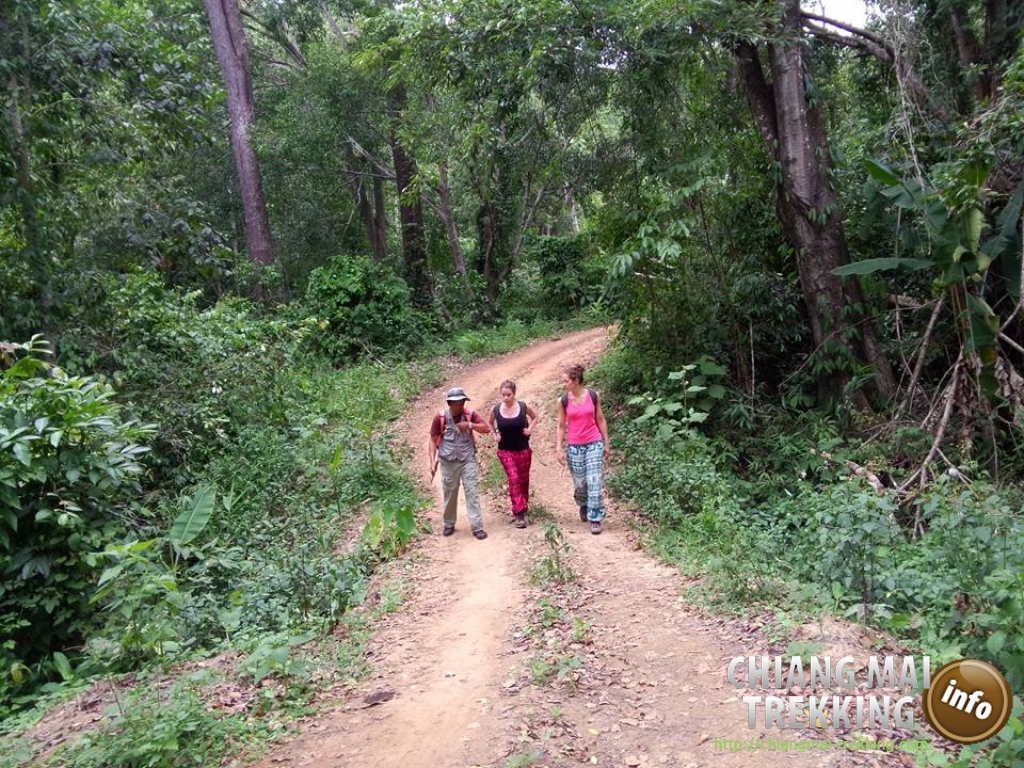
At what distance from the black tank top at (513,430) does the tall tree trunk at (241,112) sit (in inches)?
470

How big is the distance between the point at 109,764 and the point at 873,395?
33.1 ft

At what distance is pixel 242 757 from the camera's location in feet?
13.1

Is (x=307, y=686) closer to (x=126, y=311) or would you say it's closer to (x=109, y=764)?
(x=109, y=764)

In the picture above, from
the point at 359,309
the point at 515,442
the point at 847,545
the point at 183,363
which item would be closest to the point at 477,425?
the point at 515,442

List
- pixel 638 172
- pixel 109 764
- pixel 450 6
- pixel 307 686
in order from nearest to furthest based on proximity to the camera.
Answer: pixel 109 764 < pixel 307 686 < pixel 450 6 < pixel 638 172

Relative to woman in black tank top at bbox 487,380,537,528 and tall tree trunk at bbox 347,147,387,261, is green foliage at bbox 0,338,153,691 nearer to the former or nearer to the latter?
woman in black tank top at bbox 487,380,537,528

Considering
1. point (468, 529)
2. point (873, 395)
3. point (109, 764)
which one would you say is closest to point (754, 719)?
point (109, 764)

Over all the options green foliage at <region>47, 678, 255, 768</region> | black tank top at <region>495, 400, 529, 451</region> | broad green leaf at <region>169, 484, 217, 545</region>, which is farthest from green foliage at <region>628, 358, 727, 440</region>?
green foliage at <region>47, 678, 255, 768</region>

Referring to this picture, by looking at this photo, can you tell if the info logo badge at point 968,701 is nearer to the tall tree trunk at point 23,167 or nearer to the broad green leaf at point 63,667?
the broad green leaf at point 63,667

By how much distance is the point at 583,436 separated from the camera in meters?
7.59

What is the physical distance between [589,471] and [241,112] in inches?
569

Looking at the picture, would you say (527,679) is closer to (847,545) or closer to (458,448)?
(847,545)

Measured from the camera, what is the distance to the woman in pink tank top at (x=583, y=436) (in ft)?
24.8
